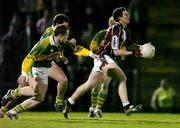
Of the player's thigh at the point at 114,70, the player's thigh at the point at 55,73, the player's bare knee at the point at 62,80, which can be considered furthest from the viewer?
the player's bare knee at the point at 62,80

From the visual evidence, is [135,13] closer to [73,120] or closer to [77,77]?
[77,77]

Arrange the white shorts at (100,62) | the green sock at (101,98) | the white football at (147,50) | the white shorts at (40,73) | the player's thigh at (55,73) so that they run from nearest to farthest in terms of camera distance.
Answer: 1. the white shorts at (40,73)
2. the white football at (147,50)
3. the white shorts at (100,62)
4. the player's thigh at (55,73)
5. the green sock at (101,98)

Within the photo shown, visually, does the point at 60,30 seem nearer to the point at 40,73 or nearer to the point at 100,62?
the point at 40,73

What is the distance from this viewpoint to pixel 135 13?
2594 cm

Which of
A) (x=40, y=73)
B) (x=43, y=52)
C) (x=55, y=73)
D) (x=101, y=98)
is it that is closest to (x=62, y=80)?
(x=55, y=73)

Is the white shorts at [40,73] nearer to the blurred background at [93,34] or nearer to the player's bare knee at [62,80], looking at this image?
the player's bare knee at [62,80]

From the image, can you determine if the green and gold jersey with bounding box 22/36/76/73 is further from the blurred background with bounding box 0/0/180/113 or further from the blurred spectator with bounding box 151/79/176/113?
the blurred spectator with bounding box 151/79/176/113

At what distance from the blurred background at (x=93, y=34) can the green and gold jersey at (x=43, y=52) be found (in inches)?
272

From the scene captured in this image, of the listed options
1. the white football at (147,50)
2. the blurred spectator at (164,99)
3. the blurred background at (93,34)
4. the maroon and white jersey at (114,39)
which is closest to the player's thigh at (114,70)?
the maroon and white jersey at (114,39)

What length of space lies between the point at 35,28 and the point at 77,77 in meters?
1.90

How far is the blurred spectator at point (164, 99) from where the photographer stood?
2550cm

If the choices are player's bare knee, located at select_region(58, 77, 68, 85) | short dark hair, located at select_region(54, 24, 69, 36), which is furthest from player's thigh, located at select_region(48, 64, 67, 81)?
short dark hair, located at select_region(54, 24, 69, 36)

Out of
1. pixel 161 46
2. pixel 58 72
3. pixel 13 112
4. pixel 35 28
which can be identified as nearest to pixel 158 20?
pixel 161 46

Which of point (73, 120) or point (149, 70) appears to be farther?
point (149, 70)
